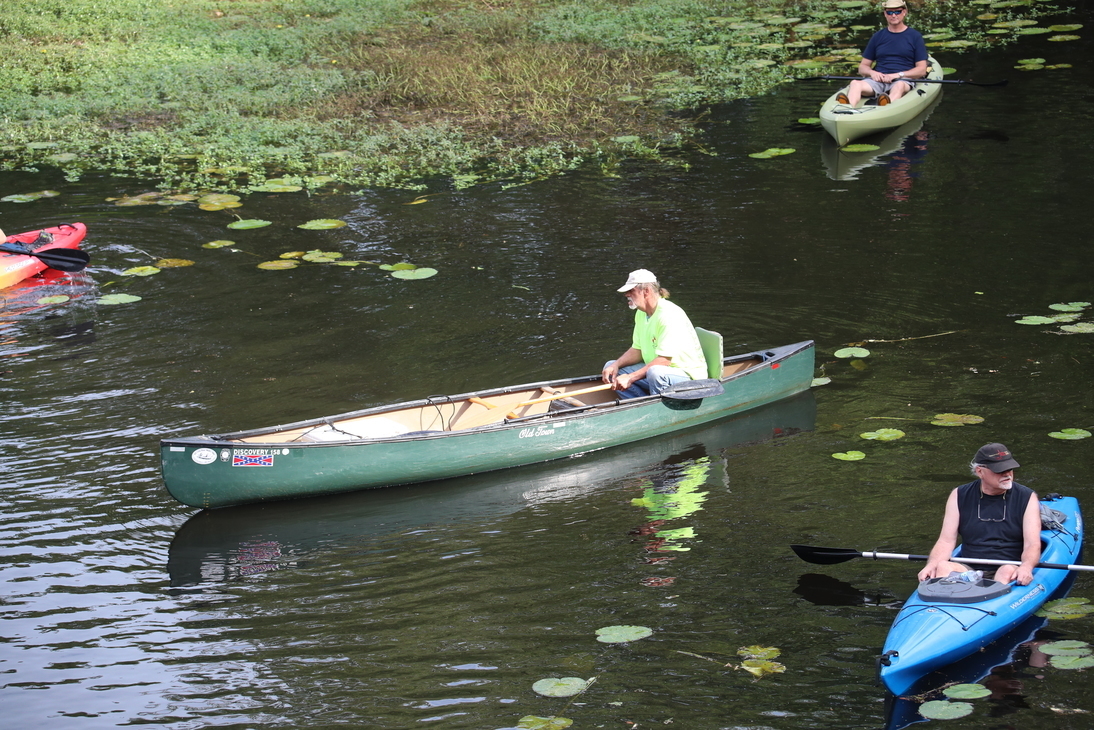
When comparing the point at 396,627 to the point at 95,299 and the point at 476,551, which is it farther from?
the point at 95,299

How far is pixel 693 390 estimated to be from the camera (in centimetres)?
782

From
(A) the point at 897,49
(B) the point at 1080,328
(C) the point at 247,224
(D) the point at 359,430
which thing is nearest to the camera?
(D) the point at 359,430

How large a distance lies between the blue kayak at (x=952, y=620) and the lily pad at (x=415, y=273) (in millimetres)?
6205

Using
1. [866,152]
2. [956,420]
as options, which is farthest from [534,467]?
[866,152]

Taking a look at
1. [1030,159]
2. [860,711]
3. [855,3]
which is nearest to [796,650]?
[860,711]

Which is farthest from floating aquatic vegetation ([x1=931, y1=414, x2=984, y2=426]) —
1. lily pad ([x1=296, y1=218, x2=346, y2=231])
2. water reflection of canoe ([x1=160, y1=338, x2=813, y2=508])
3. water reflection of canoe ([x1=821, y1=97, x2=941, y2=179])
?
lily pad ([x1=296, y1=218, x2=346, y2=231])

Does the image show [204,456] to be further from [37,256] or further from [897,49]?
[897,49]

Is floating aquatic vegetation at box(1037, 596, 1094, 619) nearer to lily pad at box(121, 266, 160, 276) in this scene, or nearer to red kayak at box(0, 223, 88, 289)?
lily pad at box(121, 266, 160, 276)

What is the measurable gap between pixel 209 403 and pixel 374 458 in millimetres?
1947

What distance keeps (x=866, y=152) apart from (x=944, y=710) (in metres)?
9.73

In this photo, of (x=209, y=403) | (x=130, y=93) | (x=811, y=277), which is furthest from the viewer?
(x=130, y=93)

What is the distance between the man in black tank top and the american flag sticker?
12.3 ft

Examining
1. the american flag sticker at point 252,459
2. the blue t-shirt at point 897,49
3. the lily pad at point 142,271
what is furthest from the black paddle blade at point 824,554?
the blue t-shirt at point 897,49

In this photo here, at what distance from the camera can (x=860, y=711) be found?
488 centimetres
